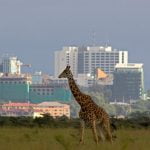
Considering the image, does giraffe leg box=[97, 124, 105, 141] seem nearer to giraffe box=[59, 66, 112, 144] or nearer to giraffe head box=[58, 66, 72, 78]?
giraffe box=[59, 66, 112, 144]

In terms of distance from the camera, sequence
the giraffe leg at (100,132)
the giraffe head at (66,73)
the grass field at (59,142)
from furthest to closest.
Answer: the giraffe head at (66,73)
the giraffe leg at (100,132)
the grass field at (59,142)

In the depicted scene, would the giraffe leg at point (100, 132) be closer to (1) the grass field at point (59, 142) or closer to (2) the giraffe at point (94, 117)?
(2) the giraffe at point (94, 117)

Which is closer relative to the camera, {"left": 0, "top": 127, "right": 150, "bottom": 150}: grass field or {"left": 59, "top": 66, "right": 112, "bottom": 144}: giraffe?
{"left": 0, "top": 127, "right": 150, "bottom": 150}: grass field

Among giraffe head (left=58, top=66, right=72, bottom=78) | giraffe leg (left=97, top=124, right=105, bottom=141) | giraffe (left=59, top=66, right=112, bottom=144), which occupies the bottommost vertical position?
giraffe leg (left=97, top=124, right=105, bottom=141)

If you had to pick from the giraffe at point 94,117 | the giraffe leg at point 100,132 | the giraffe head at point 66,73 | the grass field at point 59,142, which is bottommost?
the grass field at point 59,142

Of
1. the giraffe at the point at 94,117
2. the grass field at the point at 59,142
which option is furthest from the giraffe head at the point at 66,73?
the grass field at the point at 59,142

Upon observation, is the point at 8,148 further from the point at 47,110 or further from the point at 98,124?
the point at 47,110

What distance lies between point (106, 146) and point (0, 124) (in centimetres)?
1256

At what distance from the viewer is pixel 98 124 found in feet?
68.0

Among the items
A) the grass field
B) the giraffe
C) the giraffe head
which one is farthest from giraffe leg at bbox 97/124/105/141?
the giraffe head

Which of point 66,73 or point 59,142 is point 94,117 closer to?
point 66,73

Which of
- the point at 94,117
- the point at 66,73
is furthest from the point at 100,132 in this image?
the point at 66,73

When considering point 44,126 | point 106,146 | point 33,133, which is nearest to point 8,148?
point 106,146

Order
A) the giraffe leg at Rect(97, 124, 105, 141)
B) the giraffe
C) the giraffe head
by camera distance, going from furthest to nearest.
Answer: the giraffe head, the giraffe leg at Rect(97, 124, 105, 141), the giraffe
